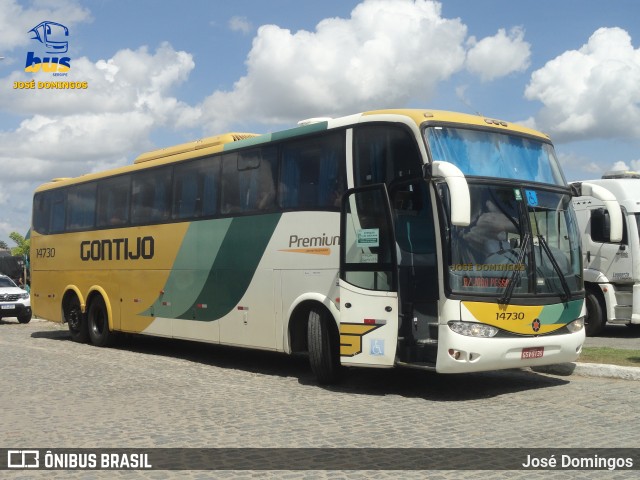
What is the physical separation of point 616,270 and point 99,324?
11.1 meters

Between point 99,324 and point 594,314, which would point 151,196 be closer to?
point 99,324

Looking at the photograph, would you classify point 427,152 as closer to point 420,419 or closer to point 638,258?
point 420,419

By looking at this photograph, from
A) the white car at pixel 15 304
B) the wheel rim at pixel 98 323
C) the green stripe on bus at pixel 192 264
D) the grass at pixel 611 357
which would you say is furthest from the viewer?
the white car at pixel 15 304

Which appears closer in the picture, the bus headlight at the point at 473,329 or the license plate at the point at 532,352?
the bus headlight at the point at 473,329

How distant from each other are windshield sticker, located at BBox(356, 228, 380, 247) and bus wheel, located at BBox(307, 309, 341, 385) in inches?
52.0

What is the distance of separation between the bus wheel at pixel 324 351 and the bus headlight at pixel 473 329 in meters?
2.05

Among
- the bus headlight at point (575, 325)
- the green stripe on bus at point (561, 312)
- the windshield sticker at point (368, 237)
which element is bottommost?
the bus headlight at point (575, 325)

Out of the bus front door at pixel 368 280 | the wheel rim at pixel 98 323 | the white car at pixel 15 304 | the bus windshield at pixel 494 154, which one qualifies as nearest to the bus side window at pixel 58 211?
the wheel rim at pixel 98 323

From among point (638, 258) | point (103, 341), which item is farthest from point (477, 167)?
point (103, 341)

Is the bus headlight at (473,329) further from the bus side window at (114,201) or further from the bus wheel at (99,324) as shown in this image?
the bus wheel at (99,324)

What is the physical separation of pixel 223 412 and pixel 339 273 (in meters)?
2.58

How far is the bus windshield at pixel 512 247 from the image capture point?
32.0 ft

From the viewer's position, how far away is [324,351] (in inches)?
436

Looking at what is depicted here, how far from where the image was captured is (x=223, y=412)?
9.16 metres
